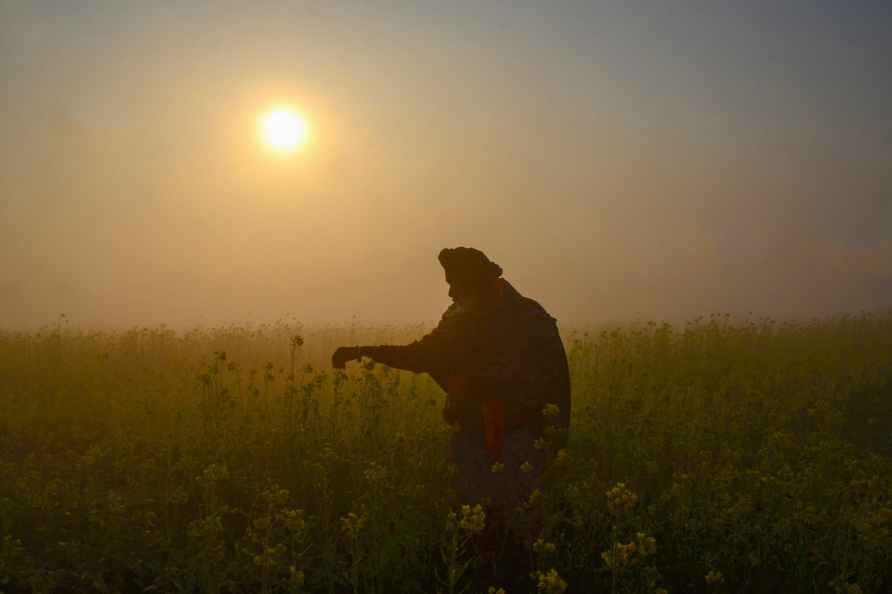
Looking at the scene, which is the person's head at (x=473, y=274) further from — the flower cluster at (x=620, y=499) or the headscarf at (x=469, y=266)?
the flower cluster at (x=620, y=499)

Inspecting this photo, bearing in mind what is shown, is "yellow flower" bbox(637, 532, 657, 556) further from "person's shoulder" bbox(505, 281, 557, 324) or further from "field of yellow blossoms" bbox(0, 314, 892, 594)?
"person's shoulder" bbox(505, 281, 557, 324)

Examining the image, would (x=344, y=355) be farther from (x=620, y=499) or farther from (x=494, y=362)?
(x=620, y=499)

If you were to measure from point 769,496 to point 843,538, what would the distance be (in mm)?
463

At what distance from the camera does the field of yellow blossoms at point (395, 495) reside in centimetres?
421

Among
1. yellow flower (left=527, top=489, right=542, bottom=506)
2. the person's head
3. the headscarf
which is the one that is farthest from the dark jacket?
yellow flower (left=527, top=489, right=542, bottom=506)

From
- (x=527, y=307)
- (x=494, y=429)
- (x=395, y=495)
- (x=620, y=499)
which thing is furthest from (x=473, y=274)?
(x=620, y=499)

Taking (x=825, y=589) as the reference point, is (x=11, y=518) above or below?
above

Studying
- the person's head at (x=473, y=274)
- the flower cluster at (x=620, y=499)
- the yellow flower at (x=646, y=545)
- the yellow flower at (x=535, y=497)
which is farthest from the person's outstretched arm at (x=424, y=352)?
the yellow flower at (x=646, y=545)

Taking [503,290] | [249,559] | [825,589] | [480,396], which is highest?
[503,290]

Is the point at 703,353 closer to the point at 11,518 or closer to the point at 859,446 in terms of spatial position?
the point at 859,446

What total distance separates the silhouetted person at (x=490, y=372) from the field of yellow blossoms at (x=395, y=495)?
0.65 ft

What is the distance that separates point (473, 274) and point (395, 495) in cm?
159

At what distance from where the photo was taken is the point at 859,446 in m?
8.49

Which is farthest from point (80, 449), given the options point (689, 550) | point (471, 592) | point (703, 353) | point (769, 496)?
point (703, 353)
